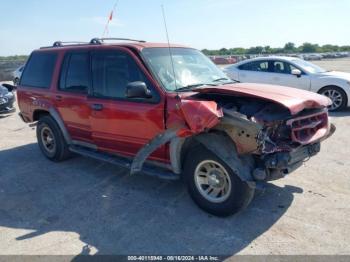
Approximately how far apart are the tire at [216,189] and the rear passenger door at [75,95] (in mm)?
2015

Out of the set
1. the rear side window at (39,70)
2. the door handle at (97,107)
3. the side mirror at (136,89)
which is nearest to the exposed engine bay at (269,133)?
the side mirror at (136,89)

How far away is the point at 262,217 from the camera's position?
3.95 m

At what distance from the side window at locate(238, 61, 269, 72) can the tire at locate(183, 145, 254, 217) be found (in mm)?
7892

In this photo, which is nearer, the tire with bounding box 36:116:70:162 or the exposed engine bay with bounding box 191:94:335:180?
the exposed engine bay with bounding box 191:94:335:180

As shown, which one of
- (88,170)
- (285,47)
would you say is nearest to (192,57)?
(88,170)

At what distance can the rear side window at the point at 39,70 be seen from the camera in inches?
240

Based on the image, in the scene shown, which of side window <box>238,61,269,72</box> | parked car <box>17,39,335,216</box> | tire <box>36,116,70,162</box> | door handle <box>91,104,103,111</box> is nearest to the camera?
parked car <box>17,39,335,216</box>

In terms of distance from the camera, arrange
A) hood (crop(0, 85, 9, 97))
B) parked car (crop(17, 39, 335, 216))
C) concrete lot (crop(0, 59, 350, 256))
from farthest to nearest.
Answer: hood (crop(0, 85, 9, 97))
parked car (crop(17, 39, 335, 216))
concrete lot (crop(0, 59, 350, 256))

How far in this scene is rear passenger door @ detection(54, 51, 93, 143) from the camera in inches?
210

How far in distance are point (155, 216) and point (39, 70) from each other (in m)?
3.85

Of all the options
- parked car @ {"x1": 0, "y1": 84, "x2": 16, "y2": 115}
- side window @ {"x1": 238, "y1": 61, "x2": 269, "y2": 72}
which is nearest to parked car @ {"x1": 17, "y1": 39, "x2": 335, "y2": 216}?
side window @ {"x1": 238, "y1": 61, "x2": 269, "y2": 72}

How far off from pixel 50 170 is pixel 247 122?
3.84m

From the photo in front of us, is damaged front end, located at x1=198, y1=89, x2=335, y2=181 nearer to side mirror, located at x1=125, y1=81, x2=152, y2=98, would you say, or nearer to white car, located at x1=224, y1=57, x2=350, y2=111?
side mirror, located at x1=125, y1=81, x2=152, y2=98

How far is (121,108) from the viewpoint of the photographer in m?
4.70
